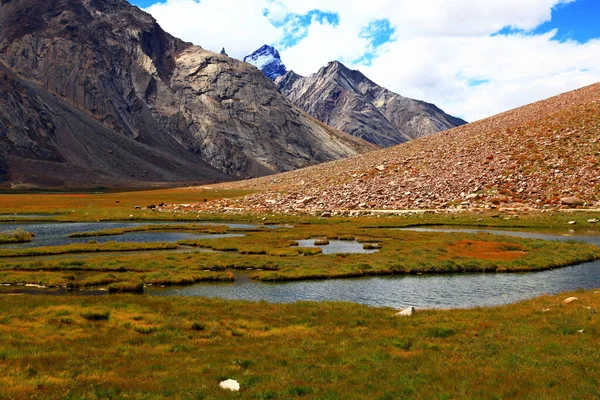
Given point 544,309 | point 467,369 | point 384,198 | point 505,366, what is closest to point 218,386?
point 467,369

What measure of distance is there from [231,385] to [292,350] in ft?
15.8

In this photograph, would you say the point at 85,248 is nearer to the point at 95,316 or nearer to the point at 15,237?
the point at 15,237

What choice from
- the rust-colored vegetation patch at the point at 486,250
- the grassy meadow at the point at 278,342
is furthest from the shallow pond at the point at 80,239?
the rust-colored vegetation patch at the point at 486,250

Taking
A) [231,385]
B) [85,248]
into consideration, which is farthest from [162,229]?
[231,385]

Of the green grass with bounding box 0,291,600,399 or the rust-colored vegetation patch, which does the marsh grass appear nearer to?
the green grass with bounding box 0,291,600,399

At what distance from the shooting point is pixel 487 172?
109312mm

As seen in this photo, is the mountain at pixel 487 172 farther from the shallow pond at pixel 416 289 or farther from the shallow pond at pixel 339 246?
the shallow pond at pixel 416 289

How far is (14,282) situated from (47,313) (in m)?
15.5

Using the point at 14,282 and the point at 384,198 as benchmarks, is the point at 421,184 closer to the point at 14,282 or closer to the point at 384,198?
the point at 384,198

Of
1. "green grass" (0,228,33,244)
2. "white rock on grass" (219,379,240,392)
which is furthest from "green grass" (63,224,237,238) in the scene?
"white rock on grass" (219,379,240,392)

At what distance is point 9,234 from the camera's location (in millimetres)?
68875

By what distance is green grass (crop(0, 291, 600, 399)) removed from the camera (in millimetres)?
17312

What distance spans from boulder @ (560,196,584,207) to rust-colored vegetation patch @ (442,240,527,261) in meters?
41.5

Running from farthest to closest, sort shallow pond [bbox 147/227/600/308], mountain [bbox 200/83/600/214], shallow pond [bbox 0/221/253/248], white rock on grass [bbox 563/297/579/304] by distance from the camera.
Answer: mountain [bbox 200/83/600/214]
shallow pond [bbox 0/221/253/248]
shallow pond [bbox 147/227/600/308]
white rock on grass [bbox 563/297/579/304]
